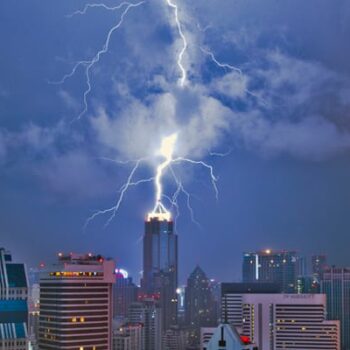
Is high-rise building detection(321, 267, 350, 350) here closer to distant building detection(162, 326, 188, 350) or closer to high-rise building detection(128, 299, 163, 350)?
distant building detection(162, 326, 188, 350)

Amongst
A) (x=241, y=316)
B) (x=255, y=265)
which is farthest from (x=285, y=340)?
(x=255, y=265)

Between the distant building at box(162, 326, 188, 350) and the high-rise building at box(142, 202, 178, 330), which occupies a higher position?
the high-rise building at box(142, 202, 178, 330)

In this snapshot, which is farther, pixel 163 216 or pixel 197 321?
pixel 197 321

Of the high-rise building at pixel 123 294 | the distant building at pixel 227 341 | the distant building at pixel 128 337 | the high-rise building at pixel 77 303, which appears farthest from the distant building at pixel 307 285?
the distant building at pixel 227 341

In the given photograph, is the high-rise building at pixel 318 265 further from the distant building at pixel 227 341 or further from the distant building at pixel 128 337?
the distant building at pixel 227 341

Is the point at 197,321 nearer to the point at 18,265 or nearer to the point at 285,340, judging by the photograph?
the point at 285,340

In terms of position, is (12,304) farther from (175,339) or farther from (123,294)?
(123,294)

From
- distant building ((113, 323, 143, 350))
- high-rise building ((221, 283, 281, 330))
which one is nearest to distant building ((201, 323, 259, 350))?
distant building ((113, 323, 143, 350))
